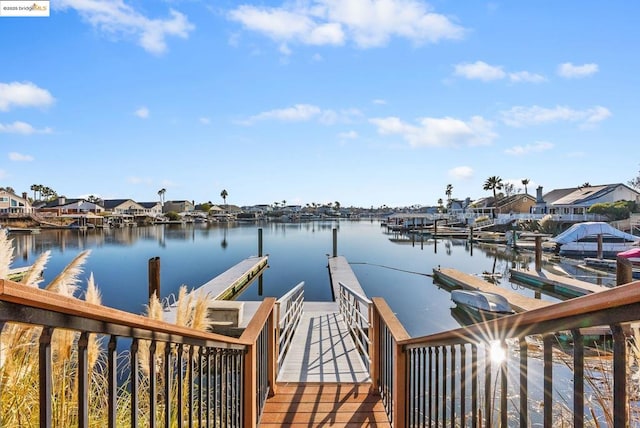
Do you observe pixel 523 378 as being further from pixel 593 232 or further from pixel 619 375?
pixel 593 232

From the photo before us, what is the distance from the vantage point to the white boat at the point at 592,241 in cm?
2511

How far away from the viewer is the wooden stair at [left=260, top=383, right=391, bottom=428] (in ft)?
11.0

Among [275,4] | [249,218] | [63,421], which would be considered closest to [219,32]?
[275,4]

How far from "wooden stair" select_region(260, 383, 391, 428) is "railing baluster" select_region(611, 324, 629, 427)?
9.26ft

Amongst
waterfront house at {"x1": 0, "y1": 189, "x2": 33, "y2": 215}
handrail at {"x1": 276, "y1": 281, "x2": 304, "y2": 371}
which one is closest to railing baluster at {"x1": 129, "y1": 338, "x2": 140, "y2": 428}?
handrail at {"x1": 276, "y1": 281, "x2": 304, "y2": 371}

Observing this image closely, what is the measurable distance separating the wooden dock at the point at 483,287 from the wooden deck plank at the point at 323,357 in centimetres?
625

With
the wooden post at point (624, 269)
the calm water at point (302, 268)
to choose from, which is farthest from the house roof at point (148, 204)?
the wooden post at point (624, 269)

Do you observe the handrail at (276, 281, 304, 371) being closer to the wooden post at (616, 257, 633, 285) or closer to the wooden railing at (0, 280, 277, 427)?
the wooden railing at (0, 280, 277, 427)

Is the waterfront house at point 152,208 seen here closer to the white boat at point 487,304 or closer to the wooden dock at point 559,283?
the wooden dock at point 559,283

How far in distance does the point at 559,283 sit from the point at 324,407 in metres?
16.1

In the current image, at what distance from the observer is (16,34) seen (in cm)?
629

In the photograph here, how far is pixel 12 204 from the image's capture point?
52.9m

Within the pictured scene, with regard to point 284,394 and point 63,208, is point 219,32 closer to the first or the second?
point 284,394

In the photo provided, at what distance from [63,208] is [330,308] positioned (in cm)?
6915
